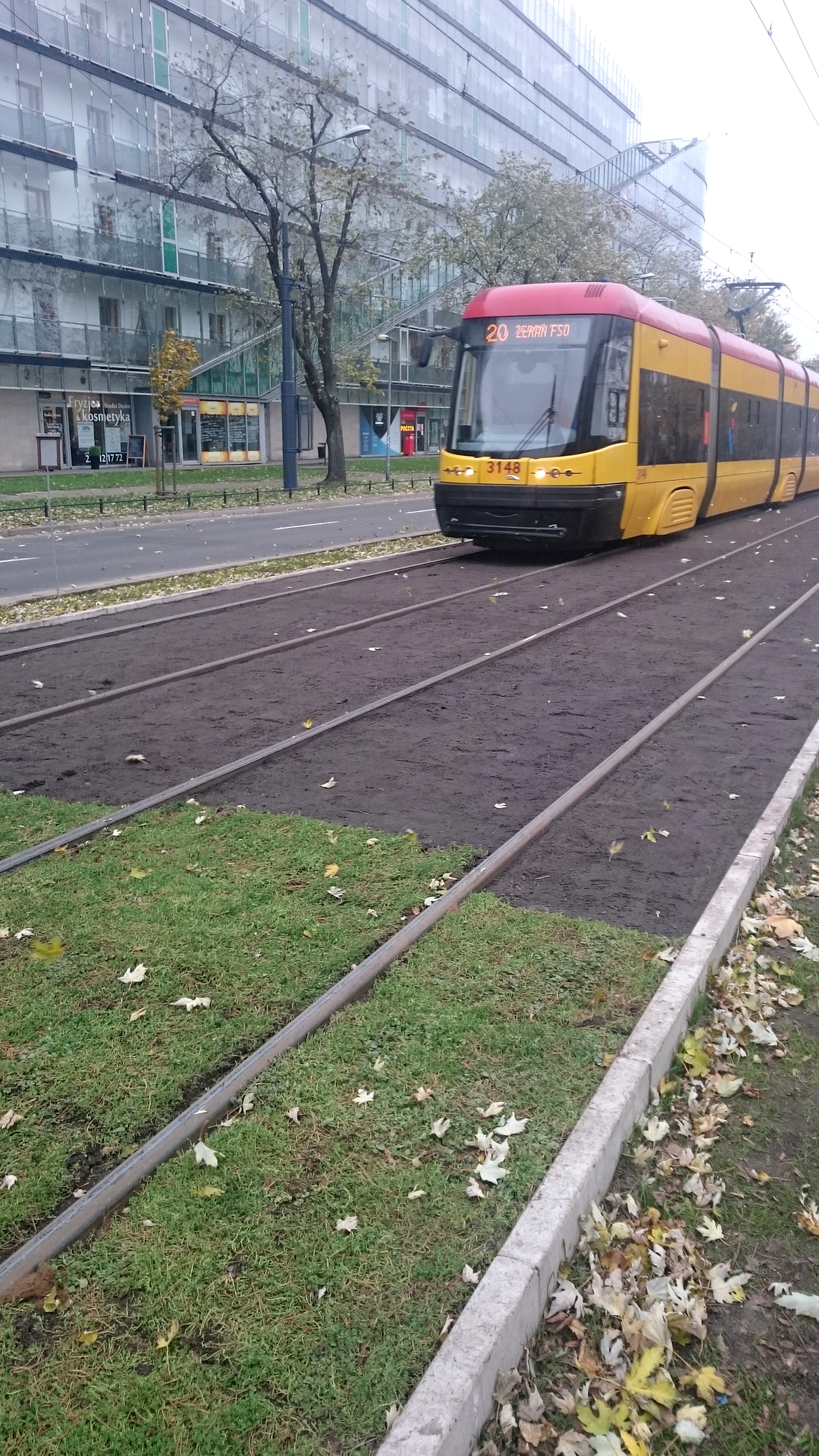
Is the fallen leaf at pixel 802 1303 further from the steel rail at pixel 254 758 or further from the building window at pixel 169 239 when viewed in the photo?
the building window at pixel 169 239

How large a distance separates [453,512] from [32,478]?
25849 millimetres

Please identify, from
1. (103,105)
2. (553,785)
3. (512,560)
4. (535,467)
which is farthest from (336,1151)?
(103,105)

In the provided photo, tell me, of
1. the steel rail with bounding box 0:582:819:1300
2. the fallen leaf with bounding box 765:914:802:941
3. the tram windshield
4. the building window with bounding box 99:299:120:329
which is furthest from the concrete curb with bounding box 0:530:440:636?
the building window with bounding box 99:299:120:329

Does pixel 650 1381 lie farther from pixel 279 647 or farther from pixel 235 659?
pixel 279 647

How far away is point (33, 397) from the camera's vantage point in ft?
129

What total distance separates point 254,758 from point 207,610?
Result: 5.81 metres

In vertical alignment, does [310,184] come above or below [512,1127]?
above

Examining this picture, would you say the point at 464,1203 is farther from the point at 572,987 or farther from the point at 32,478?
the point at 32,478

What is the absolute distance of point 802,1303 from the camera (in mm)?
2922

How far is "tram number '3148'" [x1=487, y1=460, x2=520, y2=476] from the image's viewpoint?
49.0 feet

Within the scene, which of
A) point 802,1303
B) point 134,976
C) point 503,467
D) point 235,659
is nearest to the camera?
point 802,1303

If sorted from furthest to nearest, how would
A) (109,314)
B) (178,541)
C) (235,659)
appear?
(109,314), (178,541), (235,659)

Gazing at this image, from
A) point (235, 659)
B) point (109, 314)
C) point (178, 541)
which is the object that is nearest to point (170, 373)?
point (178, 541)

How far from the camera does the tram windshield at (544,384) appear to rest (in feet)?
48.5
